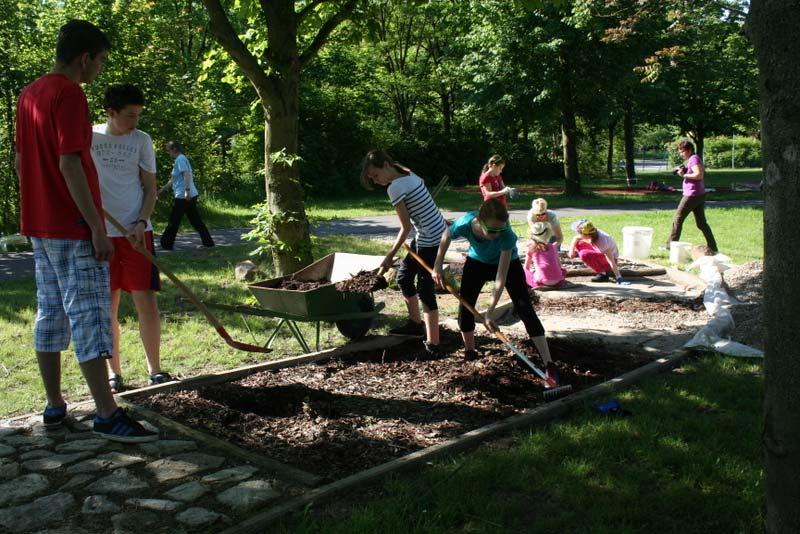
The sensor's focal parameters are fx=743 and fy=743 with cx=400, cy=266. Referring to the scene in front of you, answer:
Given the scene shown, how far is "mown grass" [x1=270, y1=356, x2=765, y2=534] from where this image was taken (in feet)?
10.7

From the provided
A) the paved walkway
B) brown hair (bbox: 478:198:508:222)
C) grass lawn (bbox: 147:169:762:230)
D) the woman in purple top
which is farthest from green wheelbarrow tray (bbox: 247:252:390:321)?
grass lawn (bbox: 147:169:762:230)

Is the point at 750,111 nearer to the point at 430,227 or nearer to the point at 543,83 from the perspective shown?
the point at 543,83

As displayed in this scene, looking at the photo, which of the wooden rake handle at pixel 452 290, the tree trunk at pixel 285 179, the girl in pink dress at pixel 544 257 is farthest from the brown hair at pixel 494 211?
the girl in pink dress at pixel 544 257

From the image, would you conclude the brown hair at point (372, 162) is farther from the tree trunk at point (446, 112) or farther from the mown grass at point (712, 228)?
the tree trunk at point (446, 112)

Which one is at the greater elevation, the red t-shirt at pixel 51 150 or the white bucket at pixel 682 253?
the red t-shirt at pixel 51 150

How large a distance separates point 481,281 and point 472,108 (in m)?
20.7

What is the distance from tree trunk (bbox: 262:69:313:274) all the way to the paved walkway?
17.4ft

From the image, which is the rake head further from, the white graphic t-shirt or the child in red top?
the child in red top

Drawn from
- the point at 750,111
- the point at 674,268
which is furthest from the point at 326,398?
the point at 750,111

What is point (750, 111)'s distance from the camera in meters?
33.9

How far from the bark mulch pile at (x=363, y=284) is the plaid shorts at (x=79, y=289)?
2.22 meters

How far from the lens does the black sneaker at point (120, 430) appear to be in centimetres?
412

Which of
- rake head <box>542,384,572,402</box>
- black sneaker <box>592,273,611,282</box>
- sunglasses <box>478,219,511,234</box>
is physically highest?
sunglasses <box>478,219,511,234</box>

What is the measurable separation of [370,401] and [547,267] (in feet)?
15.7
